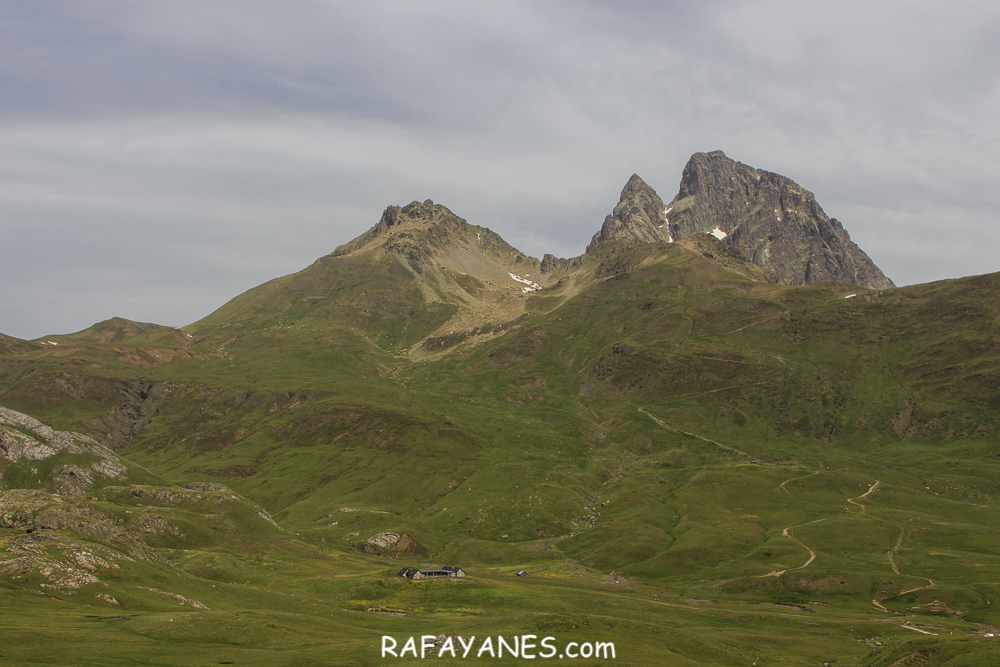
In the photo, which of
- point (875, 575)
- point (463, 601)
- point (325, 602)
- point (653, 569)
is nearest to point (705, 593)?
point (653, 569)

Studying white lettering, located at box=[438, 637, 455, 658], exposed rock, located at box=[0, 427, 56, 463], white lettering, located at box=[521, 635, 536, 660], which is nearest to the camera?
white lettering, located at box=[438, 637, 455, 658]

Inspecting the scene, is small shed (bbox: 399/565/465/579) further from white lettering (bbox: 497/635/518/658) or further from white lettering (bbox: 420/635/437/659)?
white lettering (bbox: 497/635/518/658)

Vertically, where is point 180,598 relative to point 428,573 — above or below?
above

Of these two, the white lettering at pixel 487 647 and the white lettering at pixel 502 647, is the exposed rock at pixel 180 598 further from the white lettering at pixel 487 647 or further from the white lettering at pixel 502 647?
the white lettering at pixel 502 647

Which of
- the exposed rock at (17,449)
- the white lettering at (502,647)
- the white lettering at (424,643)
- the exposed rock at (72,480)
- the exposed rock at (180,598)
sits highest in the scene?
the exposed rock at (17,449)

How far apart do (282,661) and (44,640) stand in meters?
21.4

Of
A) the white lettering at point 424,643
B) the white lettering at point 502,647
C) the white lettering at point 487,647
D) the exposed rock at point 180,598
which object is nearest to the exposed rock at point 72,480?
the exposed rock at point 180,598

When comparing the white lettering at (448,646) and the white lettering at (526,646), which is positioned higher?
the white lettering at (448,646)

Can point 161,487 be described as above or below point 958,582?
above

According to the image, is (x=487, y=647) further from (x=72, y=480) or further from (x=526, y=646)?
(x=72, y=480)

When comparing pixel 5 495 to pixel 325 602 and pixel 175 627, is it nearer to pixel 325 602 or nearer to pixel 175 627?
pixel 325 602

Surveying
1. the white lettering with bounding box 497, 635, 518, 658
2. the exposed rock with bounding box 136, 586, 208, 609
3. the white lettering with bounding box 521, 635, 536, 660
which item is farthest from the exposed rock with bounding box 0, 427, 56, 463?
the white lettering with bounding box 521, 635, 536, 660

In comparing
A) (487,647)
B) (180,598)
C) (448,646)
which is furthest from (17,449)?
(487,647)

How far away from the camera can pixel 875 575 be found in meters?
159
